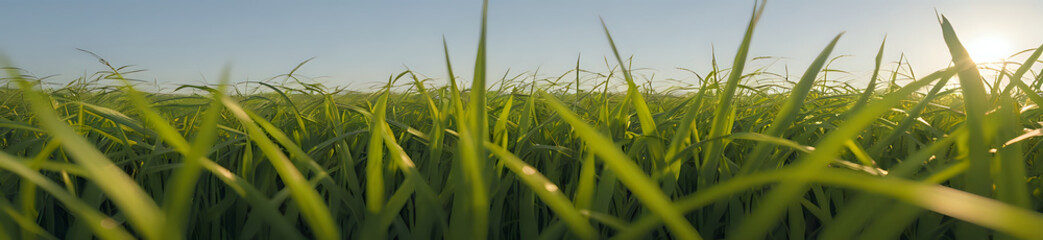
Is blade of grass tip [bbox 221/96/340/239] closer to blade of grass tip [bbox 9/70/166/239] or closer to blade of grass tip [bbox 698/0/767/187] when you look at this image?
blade of grass tip [bbox 9/70/166/239]

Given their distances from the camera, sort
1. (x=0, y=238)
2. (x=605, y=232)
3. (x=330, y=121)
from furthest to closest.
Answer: (x=330, y=121)
(x=605, y=232)
(x=0, y=238)

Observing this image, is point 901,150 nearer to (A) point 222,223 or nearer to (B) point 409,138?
(B) point 409,138

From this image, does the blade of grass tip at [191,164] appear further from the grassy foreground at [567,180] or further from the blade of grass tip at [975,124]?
the blade of grass tip at [975,124]

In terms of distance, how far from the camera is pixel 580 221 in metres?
0.39

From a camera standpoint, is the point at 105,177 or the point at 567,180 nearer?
the point at 105,177

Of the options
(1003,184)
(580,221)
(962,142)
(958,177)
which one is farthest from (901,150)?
(580,221)

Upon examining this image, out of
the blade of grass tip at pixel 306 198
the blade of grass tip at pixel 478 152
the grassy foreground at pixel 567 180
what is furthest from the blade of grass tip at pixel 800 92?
the blade of grass tip at pixel 306 198

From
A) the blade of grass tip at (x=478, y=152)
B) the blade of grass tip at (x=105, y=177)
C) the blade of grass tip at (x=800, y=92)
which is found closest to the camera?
the blade of grass tip at (x=105, y=177)

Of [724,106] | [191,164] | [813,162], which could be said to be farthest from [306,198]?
[724,106]

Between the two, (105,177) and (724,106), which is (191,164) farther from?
(724,106)

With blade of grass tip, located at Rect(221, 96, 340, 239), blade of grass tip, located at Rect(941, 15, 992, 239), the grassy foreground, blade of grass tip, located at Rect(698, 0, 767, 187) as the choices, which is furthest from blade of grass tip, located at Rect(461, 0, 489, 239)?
blade of grass tip, located at Rect(941, 15, 992, 239)

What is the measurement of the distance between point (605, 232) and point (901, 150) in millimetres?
658

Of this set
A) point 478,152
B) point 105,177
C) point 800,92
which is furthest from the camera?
point 800,92

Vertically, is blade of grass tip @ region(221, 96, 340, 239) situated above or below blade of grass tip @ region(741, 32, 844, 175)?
below
